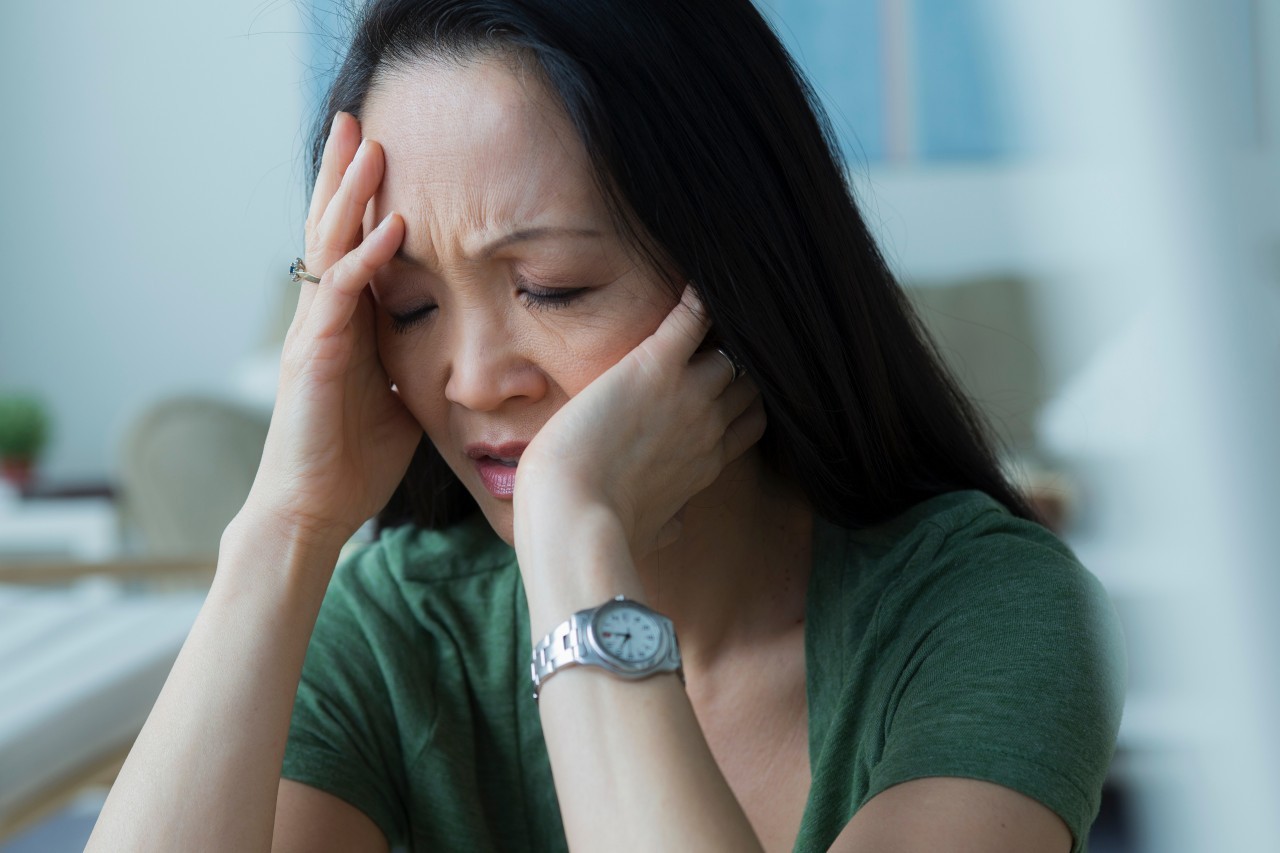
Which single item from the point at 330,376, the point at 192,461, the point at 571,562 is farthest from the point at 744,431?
the point at 192,461

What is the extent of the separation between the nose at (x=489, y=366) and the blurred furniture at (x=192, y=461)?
7.13 ft

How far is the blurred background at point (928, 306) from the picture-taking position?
9.6 inches

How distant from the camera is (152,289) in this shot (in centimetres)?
496

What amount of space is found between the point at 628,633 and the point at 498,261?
0.35 metres

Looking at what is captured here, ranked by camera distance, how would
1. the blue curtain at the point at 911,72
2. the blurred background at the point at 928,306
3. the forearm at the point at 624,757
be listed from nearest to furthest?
1. the blurred background at the point at 928,306
2. the forearm at the point at 624,757
3. the blue curtain at the point at 911,72

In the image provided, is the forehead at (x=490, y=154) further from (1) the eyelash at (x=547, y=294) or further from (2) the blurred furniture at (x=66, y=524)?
(2) the blurred furniture at (x=66, y=524)

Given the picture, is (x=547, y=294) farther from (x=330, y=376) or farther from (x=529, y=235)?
(x=330, y=376)

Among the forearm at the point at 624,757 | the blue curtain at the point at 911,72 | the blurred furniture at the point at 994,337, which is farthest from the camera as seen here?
the blue curtain at the point at 911,72

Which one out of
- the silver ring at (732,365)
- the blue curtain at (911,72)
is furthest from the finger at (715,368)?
the blue curtain at (911,72)

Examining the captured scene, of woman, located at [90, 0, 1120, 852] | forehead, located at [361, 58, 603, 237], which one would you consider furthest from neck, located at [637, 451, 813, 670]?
forehead, located at [361, 58, 603, 237]

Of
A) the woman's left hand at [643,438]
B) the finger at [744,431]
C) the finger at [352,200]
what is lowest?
the finger at [744,431]

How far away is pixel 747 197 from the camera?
1.06 metres

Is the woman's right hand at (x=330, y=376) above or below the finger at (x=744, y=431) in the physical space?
above

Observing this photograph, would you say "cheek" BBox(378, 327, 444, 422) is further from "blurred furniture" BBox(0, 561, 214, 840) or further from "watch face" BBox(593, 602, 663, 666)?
"blurred furniture" BBox(0, 561, 214, 840)
